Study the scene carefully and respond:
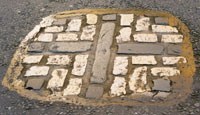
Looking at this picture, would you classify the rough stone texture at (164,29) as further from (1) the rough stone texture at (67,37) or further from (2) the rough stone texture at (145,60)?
(1) the rough stone texture at (67,37)

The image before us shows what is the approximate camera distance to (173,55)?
173 inches

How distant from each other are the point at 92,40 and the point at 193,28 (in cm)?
129

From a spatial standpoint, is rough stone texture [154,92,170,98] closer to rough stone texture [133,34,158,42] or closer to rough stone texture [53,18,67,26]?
rough stone texture [133,34,158,42]

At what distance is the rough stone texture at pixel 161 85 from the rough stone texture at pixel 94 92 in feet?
1.81

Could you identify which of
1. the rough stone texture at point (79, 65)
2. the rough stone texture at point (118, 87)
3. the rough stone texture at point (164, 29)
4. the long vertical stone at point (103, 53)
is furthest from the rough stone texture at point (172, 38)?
the rough stone texture at point (79, 65)

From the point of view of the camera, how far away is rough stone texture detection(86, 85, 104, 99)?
392 centimetres

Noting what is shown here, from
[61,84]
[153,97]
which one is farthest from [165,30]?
[61,84]

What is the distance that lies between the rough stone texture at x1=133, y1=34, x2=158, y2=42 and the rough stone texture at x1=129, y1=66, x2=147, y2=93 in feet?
1.75

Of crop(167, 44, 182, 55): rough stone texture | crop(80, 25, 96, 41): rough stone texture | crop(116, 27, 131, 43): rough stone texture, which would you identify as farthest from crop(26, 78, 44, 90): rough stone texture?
crop(167, 44, 182, 55): rough stone texture

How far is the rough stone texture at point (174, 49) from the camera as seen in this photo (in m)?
4.43

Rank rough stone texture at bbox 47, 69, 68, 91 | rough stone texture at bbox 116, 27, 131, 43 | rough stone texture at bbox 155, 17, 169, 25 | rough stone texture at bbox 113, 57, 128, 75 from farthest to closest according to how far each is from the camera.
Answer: rough stone texture at bbox 155, 17, 169, 25 < rough stone texture at bbox 116, 27, 131, 43 < rough stone texture at bbox 113, 57, 128, 75 < rough stone texture at bbox 47, 69, 68, 91

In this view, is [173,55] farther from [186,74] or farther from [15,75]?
[15,75]

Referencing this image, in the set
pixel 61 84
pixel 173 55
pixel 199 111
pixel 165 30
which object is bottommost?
pixel 199 111

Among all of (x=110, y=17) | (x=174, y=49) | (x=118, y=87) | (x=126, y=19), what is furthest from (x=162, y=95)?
(x=110, y=17)
